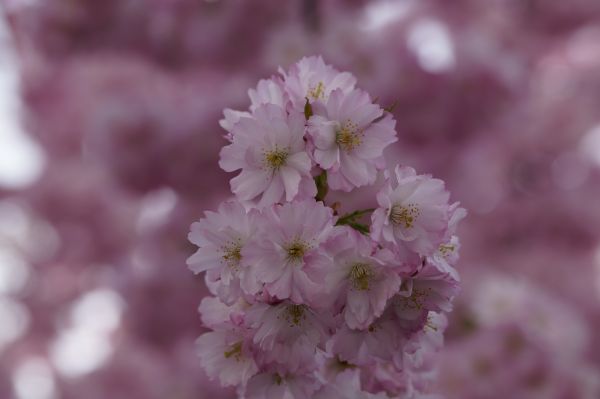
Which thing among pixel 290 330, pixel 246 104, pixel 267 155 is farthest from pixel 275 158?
pixel 246 104

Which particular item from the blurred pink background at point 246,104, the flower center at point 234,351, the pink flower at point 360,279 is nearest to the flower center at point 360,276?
the pink flower at point 360,279

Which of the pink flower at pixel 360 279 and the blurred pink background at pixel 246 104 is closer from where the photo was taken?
the pink flower at pixel 360 279

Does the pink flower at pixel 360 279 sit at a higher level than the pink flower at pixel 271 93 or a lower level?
lower

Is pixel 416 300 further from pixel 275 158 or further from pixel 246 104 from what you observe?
pixel 246 104

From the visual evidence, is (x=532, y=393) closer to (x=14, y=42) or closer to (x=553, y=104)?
(x=553, y=104)

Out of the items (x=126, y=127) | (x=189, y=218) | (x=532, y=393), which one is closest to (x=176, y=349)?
(x=189, y=218)

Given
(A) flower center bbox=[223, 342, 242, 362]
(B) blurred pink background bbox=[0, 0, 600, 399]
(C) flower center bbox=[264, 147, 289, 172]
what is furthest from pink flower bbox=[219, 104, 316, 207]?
(B) blurred pink background bbox=[0, 0, 600, 399]

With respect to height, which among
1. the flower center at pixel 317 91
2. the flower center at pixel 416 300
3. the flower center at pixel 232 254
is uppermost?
the flower center at pixel 317 91

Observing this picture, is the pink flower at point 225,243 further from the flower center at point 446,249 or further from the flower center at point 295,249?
the flower center at point 446,249
